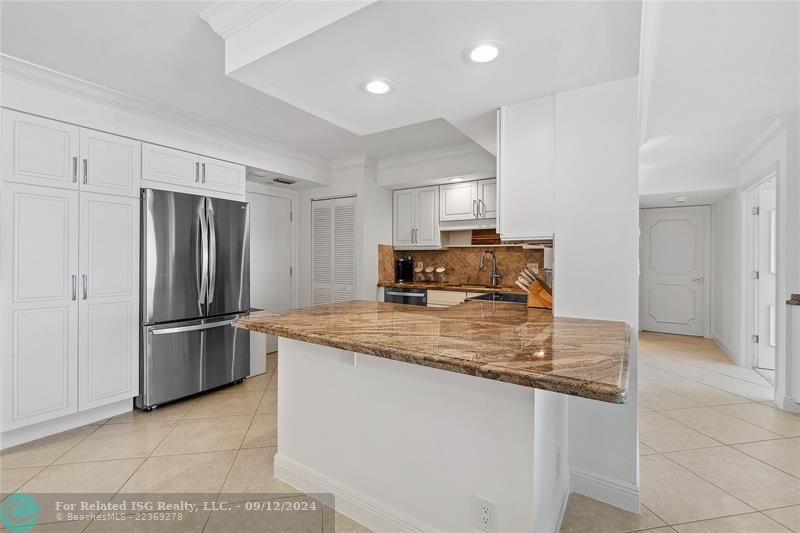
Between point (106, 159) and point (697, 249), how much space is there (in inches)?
301

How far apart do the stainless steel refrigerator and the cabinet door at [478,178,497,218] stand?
2.55 m

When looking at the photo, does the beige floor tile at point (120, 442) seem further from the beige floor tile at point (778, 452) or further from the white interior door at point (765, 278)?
the white interior door at point (765, 278)

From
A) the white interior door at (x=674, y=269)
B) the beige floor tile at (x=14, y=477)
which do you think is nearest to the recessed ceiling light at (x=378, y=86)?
the beige floor tile at (x=14, y=477)

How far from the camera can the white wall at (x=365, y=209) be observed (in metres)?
4.71

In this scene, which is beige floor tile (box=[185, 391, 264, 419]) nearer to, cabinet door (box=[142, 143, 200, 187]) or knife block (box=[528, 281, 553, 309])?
cabinet door (box=[142, 143, 200, 187])

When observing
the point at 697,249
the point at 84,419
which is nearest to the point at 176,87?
the point at 84,419

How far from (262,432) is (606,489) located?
7.19 ft

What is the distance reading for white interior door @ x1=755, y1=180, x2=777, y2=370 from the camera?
170 inches

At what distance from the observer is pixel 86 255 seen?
110 inches

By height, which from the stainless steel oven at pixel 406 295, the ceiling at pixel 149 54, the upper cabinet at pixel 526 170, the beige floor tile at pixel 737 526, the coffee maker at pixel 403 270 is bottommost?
the beige floor tile at pixel 737 526

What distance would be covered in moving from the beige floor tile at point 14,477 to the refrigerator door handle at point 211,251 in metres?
1.56

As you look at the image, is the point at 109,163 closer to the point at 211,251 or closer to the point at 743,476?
the point at 211,251

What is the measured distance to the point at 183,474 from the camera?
7.22ft

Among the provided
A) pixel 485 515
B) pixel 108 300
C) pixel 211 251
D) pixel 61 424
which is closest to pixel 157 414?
pixel 61 424
